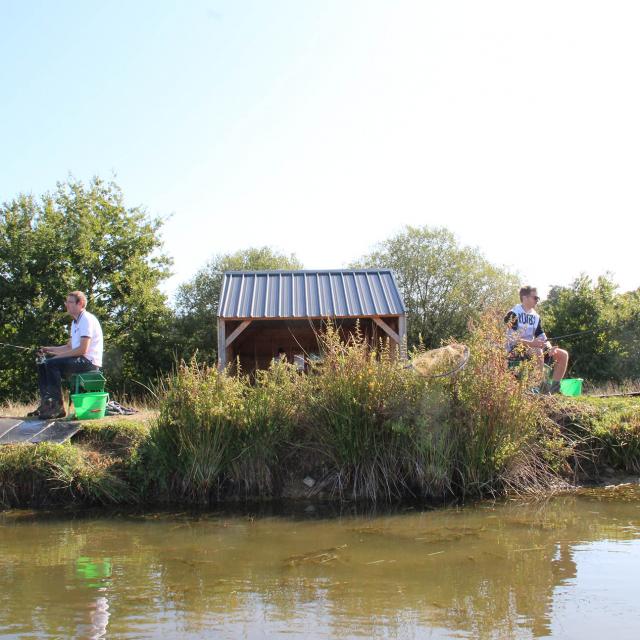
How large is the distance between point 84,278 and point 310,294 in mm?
9826

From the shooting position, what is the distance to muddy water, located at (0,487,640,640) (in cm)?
386

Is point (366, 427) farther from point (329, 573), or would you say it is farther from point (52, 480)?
point (52, 480)

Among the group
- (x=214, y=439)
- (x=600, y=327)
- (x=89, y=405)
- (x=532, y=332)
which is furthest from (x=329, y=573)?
(x=600, y=327)

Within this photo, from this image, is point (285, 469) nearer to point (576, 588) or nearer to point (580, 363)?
point (576, 588)

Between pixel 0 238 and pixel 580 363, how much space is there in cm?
1636

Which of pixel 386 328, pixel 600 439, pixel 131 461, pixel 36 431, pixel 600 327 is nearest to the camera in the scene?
pixel 131 461

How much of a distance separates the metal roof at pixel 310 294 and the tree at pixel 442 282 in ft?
38.1

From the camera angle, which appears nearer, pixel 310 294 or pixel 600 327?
pixel 310 294

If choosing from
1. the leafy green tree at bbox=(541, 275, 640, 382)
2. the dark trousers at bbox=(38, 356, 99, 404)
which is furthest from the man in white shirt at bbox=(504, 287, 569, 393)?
the leafy green tree at bbox=(541, 275, 640, 382)

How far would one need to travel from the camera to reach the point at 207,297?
25.9m

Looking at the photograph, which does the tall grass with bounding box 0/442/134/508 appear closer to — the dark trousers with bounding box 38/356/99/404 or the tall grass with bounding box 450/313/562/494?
the dark trousers with bounding box 38/356/99/404

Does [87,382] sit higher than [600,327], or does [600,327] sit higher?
[600,327]

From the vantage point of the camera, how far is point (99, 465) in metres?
7.27

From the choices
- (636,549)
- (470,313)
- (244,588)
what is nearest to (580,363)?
(470,313)
